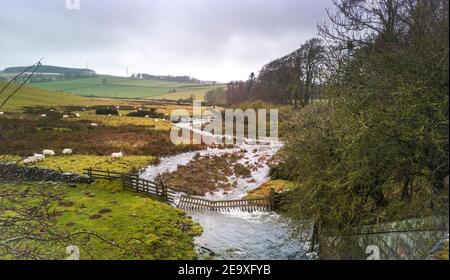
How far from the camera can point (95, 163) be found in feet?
81.4

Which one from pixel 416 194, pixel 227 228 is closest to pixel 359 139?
pixel 416 194

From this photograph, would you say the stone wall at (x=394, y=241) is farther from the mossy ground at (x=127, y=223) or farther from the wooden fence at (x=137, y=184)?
the wooden fence at (x=137, y=184)

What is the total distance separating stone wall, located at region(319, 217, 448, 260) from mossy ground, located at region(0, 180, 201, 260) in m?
7.07

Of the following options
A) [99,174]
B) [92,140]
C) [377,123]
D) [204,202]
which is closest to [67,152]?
[92,140]

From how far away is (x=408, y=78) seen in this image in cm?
782

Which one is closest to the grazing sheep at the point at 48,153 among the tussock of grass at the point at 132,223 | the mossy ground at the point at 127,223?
the mossy ground at the point at 127,223

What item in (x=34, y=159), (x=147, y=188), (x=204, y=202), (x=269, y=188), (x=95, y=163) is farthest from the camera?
(x=95, y=163)

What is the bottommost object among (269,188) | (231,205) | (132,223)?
(231,205)

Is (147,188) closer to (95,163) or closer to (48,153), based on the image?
(95,163)

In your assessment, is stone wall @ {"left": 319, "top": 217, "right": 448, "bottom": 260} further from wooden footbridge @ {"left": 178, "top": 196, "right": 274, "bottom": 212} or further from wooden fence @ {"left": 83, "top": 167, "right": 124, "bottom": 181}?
wooden fence @ {"left": 83, "top": 167, "right": 124, "bottom": 181}

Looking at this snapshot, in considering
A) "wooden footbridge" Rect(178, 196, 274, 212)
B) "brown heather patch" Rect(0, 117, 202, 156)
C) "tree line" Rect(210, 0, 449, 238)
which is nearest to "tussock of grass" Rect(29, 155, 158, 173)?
"brown heather patch" Rect(0, 117, 202, 156)

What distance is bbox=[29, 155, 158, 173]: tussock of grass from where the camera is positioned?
23072 millimetres

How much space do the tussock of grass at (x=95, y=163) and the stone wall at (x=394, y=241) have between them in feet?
65.0

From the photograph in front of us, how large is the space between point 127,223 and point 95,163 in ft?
39.0
